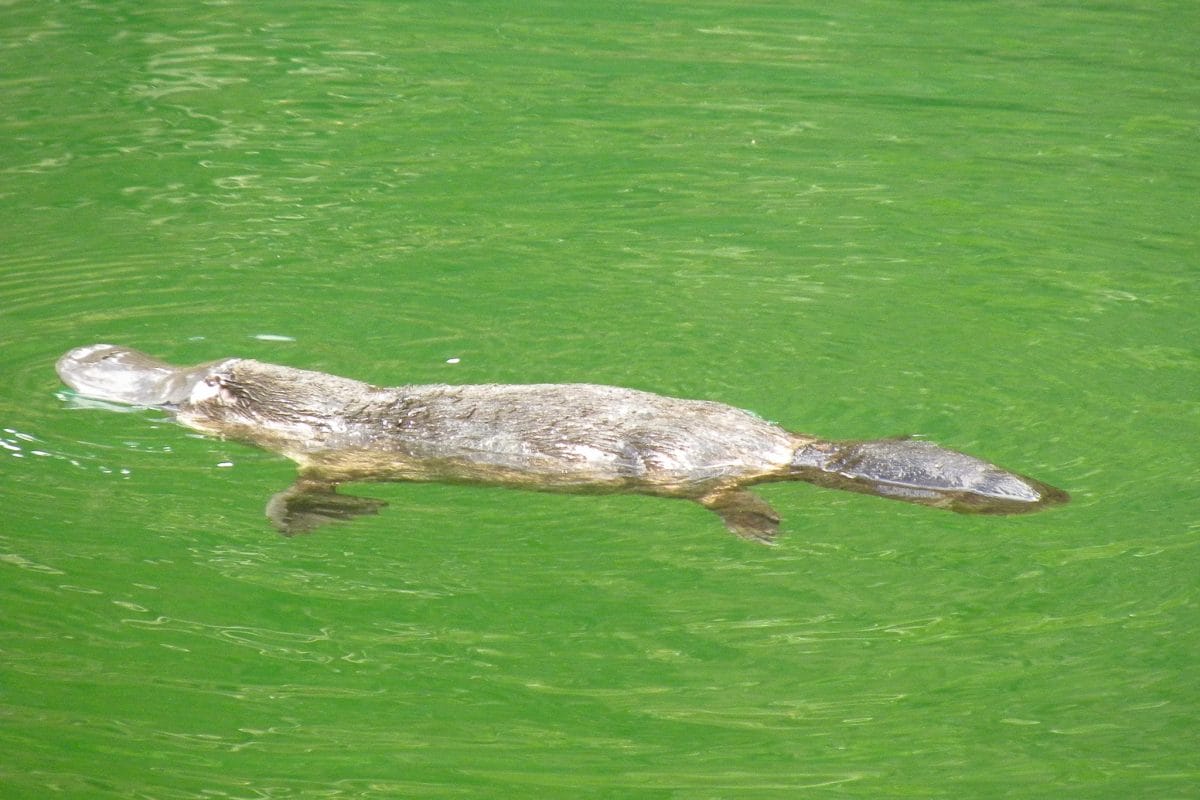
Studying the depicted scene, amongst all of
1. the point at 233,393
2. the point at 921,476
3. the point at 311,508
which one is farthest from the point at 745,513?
the point at 233,393

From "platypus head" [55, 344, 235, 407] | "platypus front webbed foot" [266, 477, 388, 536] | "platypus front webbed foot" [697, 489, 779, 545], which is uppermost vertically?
"platypus head" [55, 344, 235, 407]

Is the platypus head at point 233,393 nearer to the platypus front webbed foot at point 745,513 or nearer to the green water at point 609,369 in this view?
the green water at point 609,369

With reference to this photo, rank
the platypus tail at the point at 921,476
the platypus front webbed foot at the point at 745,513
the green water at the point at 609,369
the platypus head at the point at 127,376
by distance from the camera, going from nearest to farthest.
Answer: the green water at the point at 609,369 < the platypus tail at the point at 921,476 < the platypus front webbed foot at the point at 745,513 < the platypus head at the point at 127,376

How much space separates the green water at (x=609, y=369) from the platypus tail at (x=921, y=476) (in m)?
0.18

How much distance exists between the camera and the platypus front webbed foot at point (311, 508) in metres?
5.17

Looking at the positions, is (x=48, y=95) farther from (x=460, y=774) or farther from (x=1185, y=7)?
(x=1185, y=7)

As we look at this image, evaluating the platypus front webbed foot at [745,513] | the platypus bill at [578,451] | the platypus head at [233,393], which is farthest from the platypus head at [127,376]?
the platypus front webbed foot at [745,513]

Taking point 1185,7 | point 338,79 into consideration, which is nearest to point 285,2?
point 338,79

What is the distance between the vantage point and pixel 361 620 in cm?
488

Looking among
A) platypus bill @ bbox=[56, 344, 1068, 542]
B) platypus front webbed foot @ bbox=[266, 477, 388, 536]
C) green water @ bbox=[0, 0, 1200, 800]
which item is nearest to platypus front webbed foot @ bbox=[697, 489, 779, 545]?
platypus bill @ bbox=[56, 344, 1068, 542]

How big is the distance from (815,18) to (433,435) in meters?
7.78

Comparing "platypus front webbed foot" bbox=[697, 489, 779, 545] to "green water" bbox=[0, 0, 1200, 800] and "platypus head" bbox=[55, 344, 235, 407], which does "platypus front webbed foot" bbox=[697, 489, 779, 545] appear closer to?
"green water" bbox=[0, 0, 1200, 800]

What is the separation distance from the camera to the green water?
443 centimetres

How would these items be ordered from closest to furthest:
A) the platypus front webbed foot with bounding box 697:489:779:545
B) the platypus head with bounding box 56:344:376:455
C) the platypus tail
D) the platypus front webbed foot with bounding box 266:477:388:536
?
the platypus tail
the platypus front webbed foot with bounding box 697:489:779:545
the platypus front webbed foot with bounding box 266:477:388:536
the platypus head with bounding box 56:344:376:455
